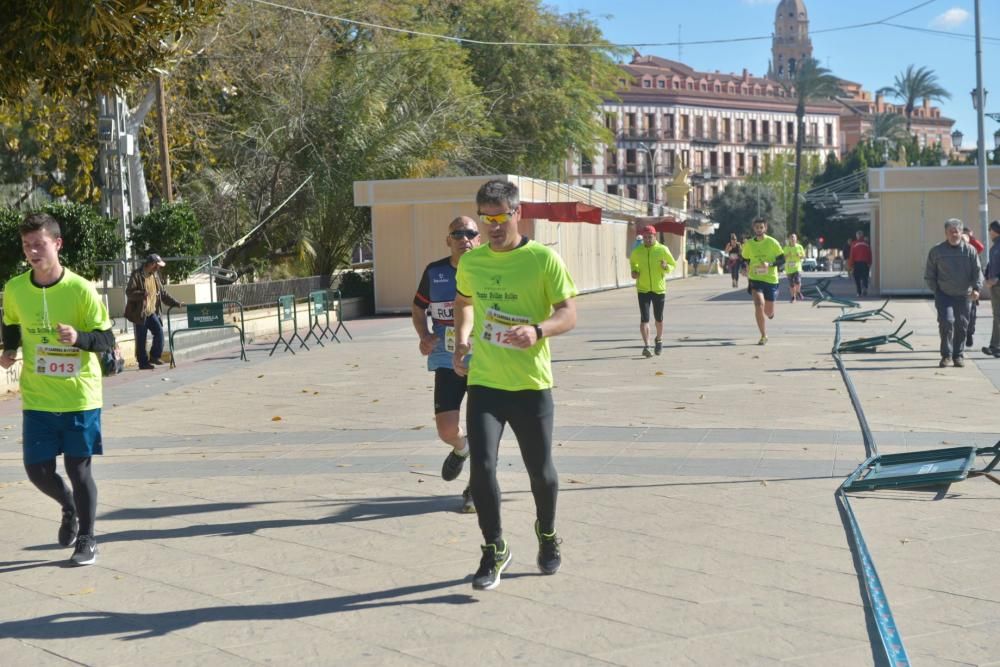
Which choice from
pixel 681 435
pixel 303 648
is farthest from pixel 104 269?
pixel 303 648

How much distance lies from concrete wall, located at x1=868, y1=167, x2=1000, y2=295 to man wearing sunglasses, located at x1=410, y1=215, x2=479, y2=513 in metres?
26.1

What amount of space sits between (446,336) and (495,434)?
1.66 metres

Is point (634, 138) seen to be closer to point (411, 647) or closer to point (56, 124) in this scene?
point (56, 124)

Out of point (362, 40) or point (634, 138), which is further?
point (634, 138)

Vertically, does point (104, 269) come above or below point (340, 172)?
below

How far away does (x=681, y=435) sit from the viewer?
9.69m

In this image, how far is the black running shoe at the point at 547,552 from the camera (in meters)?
5.69

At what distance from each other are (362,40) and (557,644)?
102ft

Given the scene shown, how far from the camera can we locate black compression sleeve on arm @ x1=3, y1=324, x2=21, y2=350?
627cm

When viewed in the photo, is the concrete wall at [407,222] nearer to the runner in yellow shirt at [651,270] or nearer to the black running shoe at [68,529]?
the runner in yellow shirt at [651,270]

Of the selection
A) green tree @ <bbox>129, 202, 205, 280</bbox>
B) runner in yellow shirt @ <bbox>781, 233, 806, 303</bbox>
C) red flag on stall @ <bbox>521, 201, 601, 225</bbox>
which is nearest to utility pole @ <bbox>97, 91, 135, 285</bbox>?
green tree @ <bbox>129, 202, 205, 280</bbox>

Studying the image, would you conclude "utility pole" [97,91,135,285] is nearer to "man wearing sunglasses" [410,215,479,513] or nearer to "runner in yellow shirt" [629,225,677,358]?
"runner in yellow shirt" [629,225,677,358]

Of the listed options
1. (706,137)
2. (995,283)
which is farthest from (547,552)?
(706,137)

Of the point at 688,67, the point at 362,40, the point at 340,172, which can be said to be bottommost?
the point at 340,172
